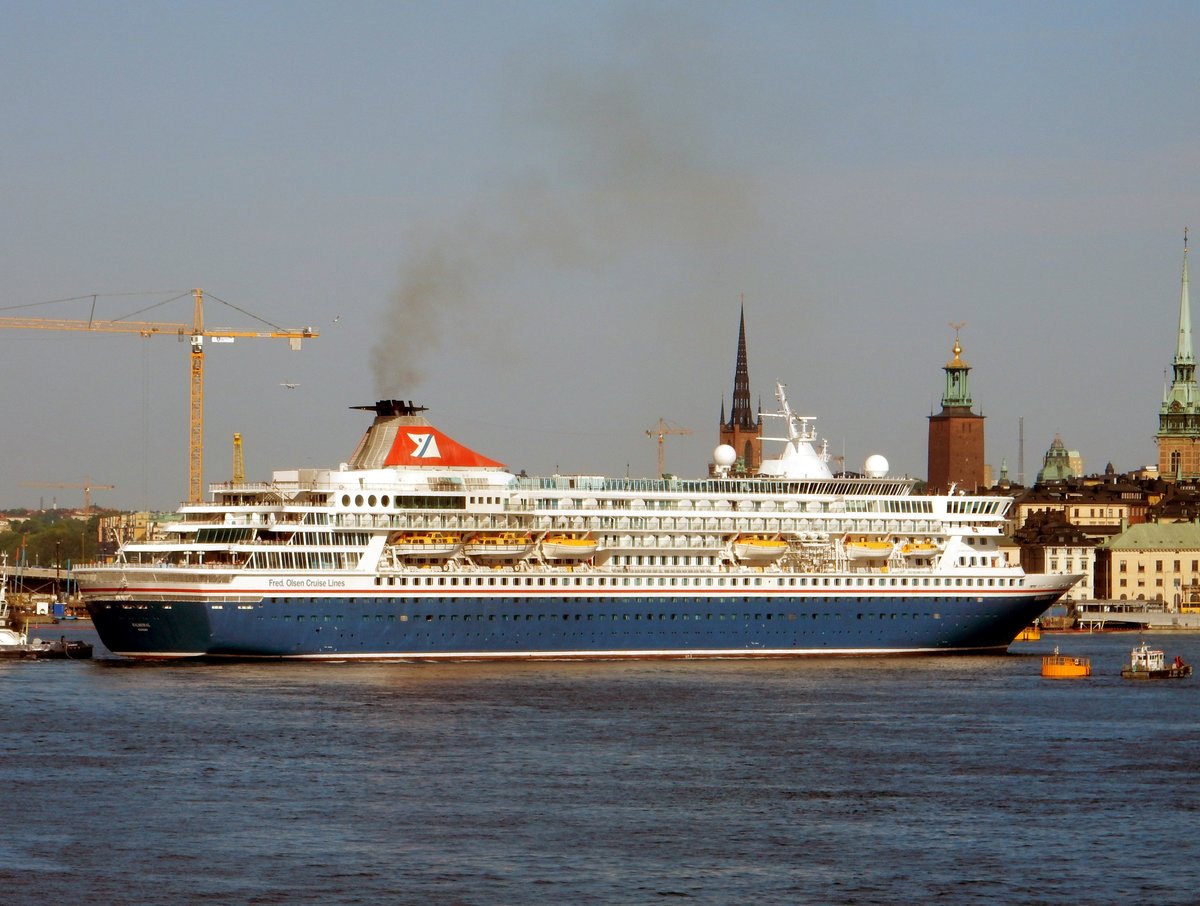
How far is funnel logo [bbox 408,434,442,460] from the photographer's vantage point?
3602 inches

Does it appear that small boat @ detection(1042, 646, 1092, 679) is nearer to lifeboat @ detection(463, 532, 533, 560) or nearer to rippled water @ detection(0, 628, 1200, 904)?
rippled water @ detection(0, 628, 1200, 904)

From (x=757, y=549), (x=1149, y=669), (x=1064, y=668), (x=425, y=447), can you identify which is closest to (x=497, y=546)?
(x=425, y=447)

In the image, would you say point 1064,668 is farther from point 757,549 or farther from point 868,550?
point 757,549

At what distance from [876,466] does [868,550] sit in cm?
614

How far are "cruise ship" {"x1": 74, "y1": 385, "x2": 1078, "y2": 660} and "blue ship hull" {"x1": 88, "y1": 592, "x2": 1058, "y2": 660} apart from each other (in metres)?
0.08

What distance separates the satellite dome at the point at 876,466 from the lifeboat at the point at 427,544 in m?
20.6

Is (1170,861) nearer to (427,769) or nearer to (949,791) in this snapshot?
(949,791)

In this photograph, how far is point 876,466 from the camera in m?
100

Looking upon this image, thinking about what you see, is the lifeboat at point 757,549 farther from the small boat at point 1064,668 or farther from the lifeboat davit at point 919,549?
the small boat at point 1064,668

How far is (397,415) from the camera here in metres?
92.4

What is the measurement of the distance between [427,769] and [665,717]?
13618 millimetres

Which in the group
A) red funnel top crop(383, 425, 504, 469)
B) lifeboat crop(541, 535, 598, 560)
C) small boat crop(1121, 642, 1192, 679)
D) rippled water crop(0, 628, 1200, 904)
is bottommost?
rippled water crop(0, 628, 1200, 904)

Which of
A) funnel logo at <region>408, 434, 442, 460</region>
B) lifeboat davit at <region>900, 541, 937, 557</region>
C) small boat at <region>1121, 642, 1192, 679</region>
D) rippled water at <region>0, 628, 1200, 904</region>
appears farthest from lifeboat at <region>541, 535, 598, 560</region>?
small boat at <region>1121, 642, 1192, 679</region>

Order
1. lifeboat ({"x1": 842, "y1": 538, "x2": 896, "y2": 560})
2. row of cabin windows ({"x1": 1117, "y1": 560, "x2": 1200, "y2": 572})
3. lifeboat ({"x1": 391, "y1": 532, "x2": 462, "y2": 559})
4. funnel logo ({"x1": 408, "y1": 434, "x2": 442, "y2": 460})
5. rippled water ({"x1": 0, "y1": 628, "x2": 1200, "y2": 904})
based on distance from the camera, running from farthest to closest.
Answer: row of cabin windows ({"x1": 1117, "y1": 560, "x2": 1200, "y2": 572}) → lifeboat ({"x1": 842, "y1": 538, "x2": 896, "y2": 560}) → funnel logo ({"x1": 408, "y1": 434, "x2": 442, "y2": 460}) → lifeboat ({"x1": 391, "y1": 532, "x2": 462, "y2": 559}) → rippled water ({"x1": 0, "y1": 628, "x2": 1200, "y2": 904})
